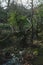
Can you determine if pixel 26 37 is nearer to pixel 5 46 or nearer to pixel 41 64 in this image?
pixel 5 46

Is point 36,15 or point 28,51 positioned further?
point 36,15

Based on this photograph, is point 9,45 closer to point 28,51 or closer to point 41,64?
point 28,51

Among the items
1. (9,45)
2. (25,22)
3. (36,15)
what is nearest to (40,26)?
(36,15)

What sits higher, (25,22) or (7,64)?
(25,22)

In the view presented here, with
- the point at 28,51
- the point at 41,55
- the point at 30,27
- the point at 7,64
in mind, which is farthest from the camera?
the point at 30,27

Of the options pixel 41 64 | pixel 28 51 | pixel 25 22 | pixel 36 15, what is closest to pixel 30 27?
pixel 25 22

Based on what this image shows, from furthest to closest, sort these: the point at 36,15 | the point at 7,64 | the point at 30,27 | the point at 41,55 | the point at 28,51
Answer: the point at 36,15, the point at 30,27, the point at 28,51, the point at 41,55, the point at 7,64
